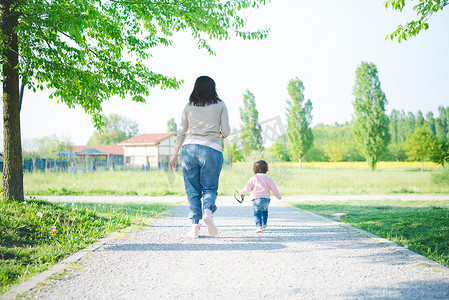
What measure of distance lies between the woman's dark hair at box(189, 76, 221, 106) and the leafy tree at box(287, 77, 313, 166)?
45.3m

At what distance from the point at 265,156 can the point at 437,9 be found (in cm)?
1343

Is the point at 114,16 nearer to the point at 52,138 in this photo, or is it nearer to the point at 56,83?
the point at 56,83

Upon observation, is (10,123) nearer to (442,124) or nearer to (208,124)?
(208,124)

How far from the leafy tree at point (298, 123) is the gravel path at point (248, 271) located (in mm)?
45203

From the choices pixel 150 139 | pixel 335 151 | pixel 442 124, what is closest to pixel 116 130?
pixel 150 139

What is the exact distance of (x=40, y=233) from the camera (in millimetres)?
4500

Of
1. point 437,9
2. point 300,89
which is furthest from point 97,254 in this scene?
point 300,89

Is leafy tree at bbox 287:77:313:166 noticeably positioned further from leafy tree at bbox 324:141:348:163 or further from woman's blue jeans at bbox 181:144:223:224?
woman's blue jeans at bbox 181:144:223:224

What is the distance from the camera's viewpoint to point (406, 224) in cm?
545

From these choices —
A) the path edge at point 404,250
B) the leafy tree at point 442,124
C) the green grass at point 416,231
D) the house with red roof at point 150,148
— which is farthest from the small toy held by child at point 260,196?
the leafy tree at point 442,124

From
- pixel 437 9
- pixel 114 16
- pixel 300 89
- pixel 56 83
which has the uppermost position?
pixel 300 89

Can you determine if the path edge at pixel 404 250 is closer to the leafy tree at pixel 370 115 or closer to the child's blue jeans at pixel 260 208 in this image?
the child's blue jeans at pixel 260 208

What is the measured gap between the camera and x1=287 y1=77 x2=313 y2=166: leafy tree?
48.8 metres

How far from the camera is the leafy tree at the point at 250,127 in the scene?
1852 inches
